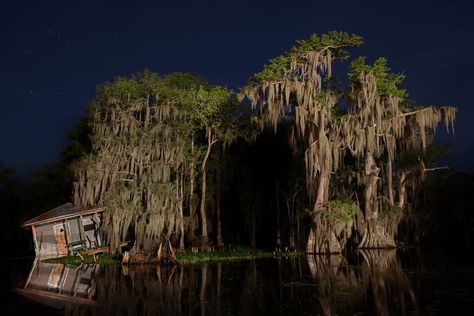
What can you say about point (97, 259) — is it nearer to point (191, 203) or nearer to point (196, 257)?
point (196, 257)

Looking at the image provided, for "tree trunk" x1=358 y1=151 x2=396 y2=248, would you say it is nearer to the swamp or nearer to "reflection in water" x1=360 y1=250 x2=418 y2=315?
the swamp

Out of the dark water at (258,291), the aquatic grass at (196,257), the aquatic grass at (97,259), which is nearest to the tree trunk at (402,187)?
the aquatic grass at (196,257)

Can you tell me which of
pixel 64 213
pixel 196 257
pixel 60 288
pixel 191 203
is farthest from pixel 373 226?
pixel 60 288

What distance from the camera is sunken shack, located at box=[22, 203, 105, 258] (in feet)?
93.4

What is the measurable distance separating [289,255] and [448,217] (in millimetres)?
16330

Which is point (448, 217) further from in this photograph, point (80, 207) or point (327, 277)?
point (80, 207)

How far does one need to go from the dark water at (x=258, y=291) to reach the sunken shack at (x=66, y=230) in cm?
1006

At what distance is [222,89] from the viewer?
31.1m

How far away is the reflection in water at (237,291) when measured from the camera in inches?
382

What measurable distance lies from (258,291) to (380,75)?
62.7 ft

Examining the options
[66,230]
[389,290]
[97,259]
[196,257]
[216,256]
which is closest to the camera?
[389,290]

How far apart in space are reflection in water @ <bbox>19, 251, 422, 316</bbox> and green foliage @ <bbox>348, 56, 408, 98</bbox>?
42.3 ft

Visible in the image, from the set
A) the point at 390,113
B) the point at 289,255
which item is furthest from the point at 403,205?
the point at 289,255

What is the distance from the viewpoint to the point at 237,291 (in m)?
12.4
